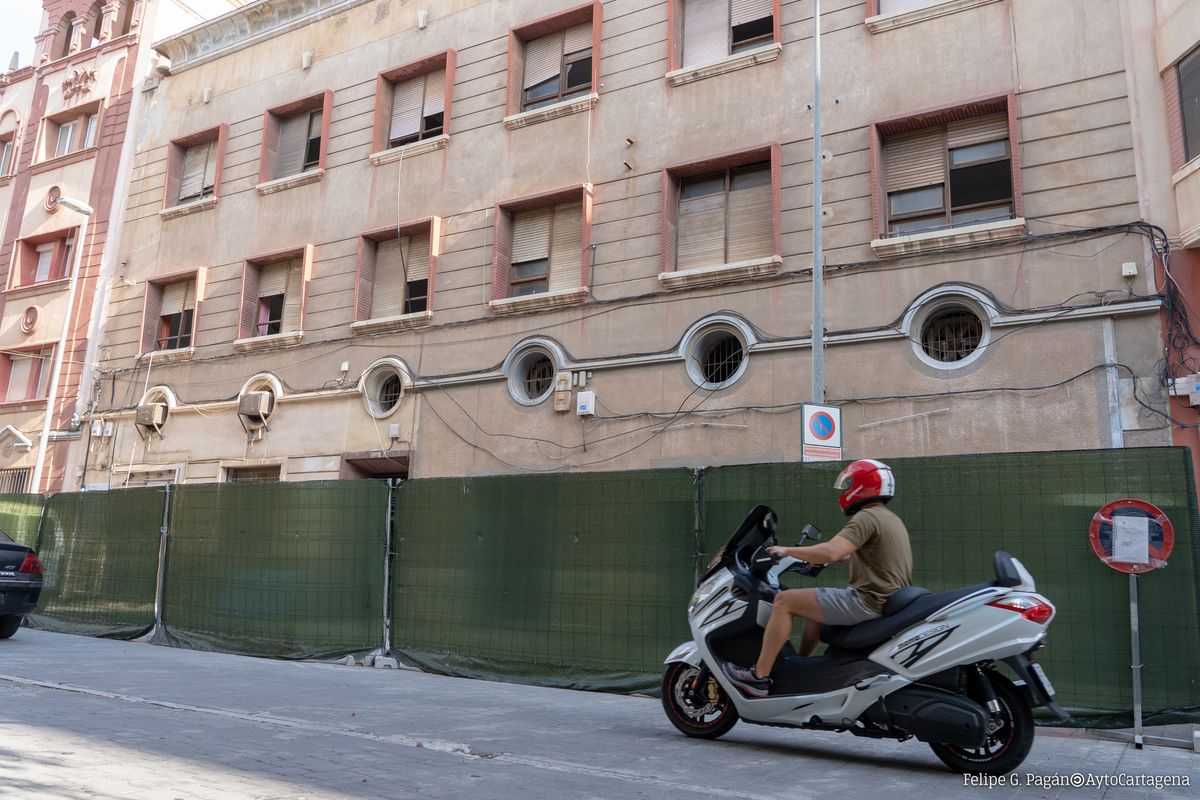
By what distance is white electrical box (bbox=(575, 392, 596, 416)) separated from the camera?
580 inches

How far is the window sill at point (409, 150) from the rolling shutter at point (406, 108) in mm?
387

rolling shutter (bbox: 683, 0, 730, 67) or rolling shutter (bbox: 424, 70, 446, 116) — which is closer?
rolling shutter (bbox: 683, 0, 730, 67)

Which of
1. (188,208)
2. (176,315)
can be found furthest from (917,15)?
(176,315)

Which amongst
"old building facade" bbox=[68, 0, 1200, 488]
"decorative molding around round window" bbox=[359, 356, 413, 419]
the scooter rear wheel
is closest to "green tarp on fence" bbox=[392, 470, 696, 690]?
the scooter rear wheel

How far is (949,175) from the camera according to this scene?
518 inches

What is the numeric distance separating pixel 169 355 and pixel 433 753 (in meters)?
17.3

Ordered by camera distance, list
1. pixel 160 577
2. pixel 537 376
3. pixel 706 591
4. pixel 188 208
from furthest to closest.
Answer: pixel 188 208
pixel 537 376
pixel 160 577
pixel 706 591

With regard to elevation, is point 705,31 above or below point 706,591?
above

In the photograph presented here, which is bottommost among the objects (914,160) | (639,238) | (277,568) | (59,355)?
(277,568)

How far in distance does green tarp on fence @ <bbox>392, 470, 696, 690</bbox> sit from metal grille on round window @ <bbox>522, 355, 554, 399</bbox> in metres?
4.91

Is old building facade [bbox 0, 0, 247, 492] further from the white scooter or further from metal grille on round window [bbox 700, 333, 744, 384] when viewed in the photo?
the white scooter

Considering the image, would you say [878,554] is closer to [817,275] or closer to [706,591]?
[706,591]

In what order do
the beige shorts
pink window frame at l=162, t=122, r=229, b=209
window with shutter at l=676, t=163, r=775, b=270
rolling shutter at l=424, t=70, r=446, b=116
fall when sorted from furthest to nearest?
pink window frame at l=162, t=122, r=229, b=209, rolling shutter at l=424, t=70, r=446, b=116, window with shutter at l=676, t=163, r=775, b=270, the beige shorts

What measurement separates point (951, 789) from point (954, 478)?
356 centimetres
